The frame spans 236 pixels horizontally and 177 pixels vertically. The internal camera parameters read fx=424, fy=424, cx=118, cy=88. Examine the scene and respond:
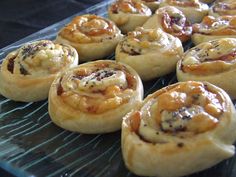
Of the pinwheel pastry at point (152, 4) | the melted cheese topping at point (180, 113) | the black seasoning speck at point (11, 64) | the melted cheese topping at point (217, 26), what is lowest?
the pinwheel pastry at point (152, 4)

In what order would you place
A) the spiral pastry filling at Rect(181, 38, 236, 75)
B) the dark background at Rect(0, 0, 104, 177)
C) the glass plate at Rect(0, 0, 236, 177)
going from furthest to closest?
the dark background at Rect(0, 0, 104, 177), the spiral pastry filling at Rect(181, 38, 236, 75), the glass plate at Rect(0, 0, 236, 177)

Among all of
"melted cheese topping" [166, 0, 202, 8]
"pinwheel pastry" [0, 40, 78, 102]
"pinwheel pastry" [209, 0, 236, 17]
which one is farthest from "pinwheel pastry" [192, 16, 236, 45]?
"pinwheel pastry" [0, 40, 78, 102]


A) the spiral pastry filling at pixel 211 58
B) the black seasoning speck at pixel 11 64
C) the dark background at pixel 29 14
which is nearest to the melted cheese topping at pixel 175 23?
the spiral pastry filling at pixel 211 58

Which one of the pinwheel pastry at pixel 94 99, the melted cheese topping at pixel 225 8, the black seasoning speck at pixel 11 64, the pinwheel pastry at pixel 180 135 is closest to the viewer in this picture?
the pinwheel pastry at pixel 180 135

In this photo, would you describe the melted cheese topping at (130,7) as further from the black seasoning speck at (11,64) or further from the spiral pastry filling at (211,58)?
the black seasoning speck at (11,64)

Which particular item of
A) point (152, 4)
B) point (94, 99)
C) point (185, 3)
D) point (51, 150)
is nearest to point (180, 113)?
point (94, 99)

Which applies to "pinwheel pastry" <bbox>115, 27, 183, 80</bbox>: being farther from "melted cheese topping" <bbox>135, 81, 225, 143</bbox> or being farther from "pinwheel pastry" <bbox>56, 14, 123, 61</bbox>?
"melted cheese topping" <bbox>135, 81, 225, 143</bbox>

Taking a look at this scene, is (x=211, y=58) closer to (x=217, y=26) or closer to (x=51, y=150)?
(x=217, y=26)
